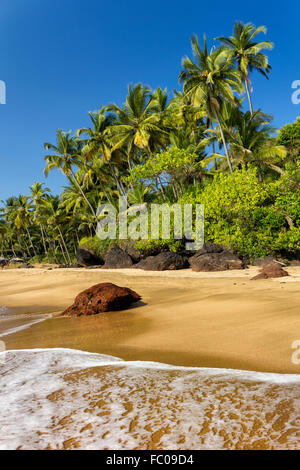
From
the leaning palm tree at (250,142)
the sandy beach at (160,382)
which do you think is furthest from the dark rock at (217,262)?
the leaning palm tree at (250,142)

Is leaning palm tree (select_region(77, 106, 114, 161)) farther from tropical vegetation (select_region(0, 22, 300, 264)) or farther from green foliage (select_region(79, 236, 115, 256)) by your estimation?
green foliage (select_region(79, 236, 115, 256))

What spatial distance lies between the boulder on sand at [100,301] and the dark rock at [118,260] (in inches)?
512

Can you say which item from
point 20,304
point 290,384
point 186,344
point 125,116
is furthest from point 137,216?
point 290,384

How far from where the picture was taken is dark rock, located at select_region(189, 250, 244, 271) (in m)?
13.4

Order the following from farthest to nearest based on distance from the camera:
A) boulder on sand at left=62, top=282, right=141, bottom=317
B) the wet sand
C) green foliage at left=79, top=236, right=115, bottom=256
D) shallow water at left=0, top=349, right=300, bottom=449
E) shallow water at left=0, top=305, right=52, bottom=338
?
green foliage at left=79, top=236, right=115, bottom=256, boulder on sand at left=62, top=282, right=141, bottom=317, shallow water at left=0, top=305, right=52, bottom=338, the wet sand, shallow water at left=0, top=349, right=300, bottom=449

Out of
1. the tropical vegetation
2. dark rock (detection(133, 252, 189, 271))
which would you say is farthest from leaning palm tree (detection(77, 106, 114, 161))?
dark rock (detection(133, 252, 189, 271))

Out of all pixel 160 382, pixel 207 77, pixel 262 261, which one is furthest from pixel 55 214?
pixel 160 382

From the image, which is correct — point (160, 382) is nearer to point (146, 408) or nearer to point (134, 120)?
point (146, 408)

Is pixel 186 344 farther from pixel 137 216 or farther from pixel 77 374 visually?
pixel 137 216

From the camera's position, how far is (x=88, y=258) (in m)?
25.1

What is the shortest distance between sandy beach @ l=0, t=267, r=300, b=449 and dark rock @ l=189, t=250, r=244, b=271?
817 cm

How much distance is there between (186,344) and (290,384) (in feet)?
5.04

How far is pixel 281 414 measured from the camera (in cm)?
182

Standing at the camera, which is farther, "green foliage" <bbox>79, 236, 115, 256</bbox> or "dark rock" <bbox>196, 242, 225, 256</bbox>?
"green foliage" <bbox>79, 236, 115, 256</bbox>
